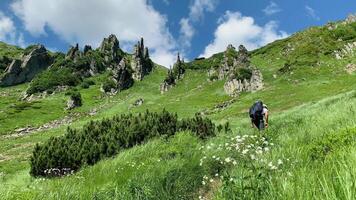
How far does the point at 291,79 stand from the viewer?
8750 cm

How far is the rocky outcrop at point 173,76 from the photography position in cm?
11944

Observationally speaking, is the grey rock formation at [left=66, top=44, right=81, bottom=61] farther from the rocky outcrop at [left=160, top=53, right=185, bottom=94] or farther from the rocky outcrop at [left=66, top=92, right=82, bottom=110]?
the rocky outcrop at [left=66, top=92, right=82, bottom=110]

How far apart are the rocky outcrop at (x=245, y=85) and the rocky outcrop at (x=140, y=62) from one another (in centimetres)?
5637

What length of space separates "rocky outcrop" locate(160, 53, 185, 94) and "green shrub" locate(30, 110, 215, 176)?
91.6 m

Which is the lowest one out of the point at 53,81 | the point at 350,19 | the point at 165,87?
the point at 165,87

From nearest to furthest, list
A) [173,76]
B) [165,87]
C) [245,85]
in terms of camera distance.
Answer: [245,85]
[165,87]
[173,76]

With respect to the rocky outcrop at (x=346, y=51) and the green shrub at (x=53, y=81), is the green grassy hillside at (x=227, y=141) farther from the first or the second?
the green shrub at (x=53, y=81)

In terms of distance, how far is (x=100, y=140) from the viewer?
2402 cm

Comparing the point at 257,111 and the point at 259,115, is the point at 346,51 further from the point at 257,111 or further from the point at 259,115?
the point at 257,111

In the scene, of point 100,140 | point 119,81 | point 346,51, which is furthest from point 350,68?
point 100,140

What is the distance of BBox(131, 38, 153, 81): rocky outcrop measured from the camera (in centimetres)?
15043

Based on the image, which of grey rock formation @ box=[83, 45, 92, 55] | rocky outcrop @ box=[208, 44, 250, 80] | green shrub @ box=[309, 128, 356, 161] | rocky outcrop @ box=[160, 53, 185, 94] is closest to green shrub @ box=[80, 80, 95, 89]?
rocky outcrop @ box=[160, 53, 185, 94]

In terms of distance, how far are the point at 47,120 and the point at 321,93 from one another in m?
53.2

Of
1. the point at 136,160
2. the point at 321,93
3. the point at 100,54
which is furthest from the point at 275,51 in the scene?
the point at 136,160
